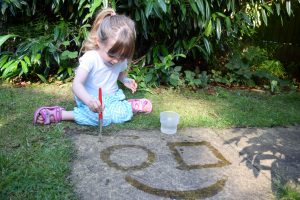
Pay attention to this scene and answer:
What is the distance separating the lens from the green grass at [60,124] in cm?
185

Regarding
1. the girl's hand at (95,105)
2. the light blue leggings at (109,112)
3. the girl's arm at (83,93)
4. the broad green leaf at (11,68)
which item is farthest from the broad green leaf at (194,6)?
the broad green leaf at (11,68)

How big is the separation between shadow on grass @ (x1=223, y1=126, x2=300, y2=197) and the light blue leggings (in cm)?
83

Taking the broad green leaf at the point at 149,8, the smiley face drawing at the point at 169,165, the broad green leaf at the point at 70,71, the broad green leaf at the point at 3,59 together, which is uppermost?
the broad green leaf at the point at 149,8

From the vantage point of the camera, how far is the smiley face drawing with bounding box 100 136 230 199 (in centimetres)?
191

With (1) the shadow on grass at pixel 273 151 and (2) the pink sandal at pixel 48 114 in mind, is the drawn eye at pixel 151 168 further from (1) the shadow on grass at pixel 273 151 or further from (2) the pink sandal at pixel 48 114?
(2) the pink sandal at pixel 48 114

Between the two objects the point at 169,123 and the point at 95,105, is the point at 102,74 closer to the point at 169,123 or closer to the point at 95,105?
the point at 95,105

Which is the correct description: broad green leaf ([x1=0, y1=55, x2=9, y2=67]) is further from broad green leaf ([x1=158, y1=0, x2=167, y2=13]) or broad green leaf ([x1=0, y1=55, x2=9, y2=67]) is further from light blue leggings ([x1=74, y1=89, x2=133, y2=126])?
broad green leaf ([x1=158, y1=0, x2=167, y2=13])

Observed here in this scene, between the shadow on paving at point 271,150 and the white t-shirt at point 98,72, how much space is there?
1.01 m

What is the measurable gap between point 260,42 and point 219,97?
215 cm

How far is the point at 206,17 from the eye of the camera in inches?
143

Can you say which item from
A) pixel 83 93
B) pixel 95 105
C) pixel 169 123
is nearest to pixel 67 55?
pixel 83 93

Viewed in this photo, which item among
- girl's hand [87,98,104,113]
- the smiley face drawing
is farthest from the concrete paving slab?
girl's hand [87,98,104,113]

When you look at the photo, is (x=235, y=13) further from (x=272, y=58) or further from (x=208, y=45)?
(x=272, y=58)

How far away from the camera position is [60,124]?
2682 mm
